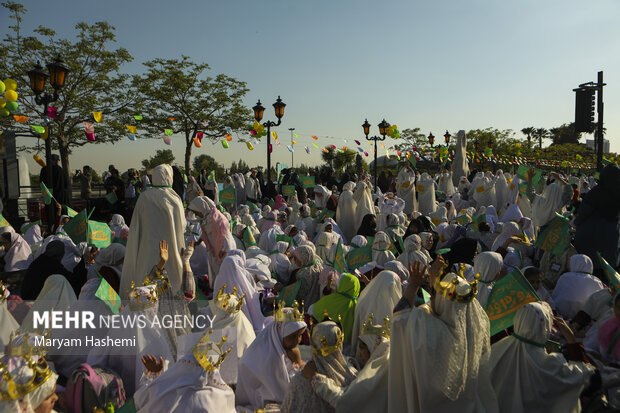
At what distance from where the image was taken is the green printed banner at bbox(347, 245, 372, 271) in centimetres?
661

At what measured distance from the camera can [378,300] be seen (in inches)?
171

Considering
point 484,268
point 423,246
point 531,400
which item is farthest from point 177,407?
point 423,246

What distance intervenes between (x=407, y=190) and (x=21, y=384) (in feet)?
42.1

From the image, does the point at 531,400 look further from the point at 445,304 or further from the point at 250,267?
the point at 250,267

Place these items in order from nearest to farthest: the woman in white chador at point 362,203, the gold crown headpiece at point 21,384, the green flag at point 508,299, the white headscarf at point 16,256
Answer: the gold crown headpiece at point 21,384 < the green flag at point 508,299 < the white headscarf at point 16,256 < the woman in white chador at point 362,203

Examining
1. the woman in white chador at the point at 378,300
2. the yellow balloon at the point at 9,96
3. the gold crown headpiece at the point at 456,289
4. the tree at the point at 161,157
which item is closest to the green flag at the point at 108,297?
the woman in white chador at the point at 378,300

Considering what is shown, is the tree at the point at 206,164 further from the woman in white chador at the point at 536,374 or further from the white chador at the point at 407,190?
the woman in white chador at the point at 536,374

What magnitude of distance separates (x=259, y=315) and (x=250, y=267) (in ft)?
4.72

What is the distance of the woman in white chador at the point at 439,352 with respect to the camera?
104 inches

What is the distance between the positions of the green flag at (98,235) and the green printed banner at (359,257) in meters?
3.36

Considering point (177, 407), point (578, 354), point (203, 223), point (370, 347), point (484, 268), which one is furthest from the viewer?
point (203, 223)

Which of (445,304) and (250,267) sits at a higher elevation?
(445,304)

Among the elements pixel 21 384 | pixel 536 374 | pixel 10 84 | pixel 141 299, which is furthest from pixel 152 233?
pixel 10 84

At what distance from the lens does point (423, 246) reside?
23.6ft
